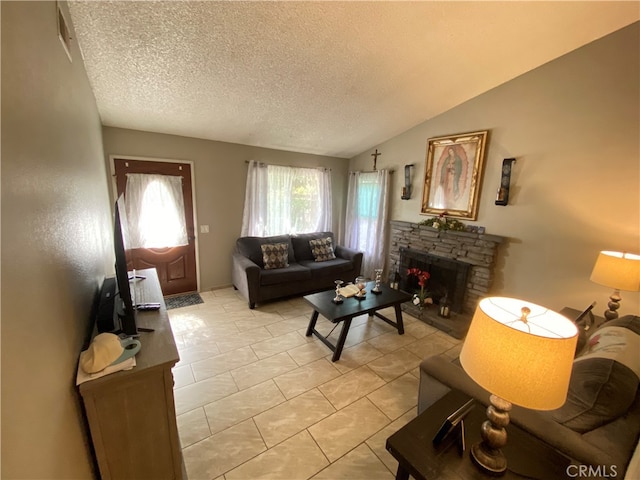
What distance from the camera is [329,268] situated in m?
4.11

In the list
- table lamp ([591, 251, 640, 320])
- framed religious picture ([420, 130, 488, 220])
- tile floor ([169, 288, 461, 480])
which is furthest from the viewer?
framed religious picture ([420, 130, 488, 220])

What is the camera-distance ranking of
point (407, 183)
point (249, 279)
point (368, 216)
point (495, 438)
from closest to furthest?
point (495, 438) < point (249, 279) < point (407, 183) < point (368, 216)

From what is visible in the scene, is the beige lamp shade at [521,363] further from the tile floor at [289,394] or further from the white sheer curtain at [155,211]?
the white sheer curtain at [155,211]

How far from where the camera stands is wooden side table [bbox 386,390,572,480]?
1017 mm

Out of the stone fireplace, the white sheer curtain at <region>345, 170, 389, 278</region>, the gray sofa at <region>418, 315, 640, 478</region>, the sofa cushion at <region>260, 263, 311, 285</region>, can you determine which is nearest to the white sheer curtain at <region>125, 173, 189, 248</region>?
the sofa cushion at <region>260, 263, 311, 285</region>

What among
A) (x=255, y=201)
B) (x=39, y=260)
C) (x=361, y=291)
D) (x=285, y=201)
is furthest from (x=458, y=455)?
(x=285, y=201)

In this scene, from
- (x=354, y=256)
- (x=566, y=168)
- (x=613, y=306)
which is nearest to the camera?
(x=613, y=306)

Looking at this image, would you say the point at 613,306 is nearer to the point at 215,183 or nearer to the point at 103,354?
the point at 103,354

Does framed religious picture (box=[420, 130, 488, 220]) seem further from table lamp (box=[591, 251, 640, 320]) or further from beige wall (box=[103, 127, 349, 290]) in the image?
beige wall (box=[103, 127, 349, 290])

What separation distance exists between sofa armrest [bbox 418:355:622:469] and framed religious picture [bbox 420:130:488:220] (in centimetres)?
238

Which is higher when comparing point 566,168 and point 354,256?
point 566,168

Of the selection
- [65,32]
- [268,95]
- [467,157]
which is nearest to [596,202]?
[467,157]

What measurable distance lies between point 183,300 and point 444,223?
380 centimetres

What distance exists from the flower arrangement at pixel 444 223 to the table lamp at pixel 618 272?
1.34 m
